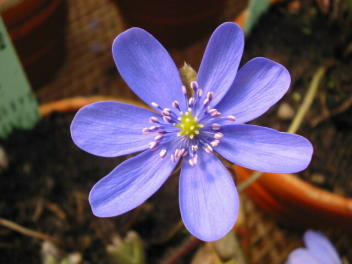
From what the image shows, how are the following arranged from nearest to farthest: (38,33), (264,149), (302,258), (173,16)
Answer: (264,149) → (302,258) → (38,33) → (173,16)

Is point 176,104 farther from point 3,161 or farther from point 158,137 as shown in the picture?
point 3,161

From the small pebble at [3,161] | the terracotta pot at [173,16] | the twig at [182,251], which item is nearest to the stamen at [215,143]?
the twig at [182,251]

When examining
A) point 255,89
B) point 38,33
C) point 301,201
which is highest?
point 255,89

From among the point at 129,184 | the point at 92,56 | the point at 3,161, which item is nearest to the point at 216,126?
the point at 129,184

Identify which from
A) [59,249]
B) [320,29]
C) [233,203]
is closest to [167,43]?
[320,29]

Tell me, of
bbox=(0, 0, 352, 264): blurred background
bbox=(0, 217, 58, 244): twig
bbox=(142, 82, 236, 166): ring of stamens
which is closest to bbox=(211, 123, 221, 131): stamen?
bbox=(142, 82, 236, 166): ring of stamens

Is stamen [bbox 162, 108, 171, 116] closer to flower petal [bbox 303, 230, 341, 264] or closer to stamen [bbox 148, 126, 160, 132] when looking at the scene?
stamen [bbox 148, 126, 160, 132]

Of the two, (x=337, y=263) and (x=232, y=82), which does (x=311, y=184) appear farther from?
(x=232, y=82)
